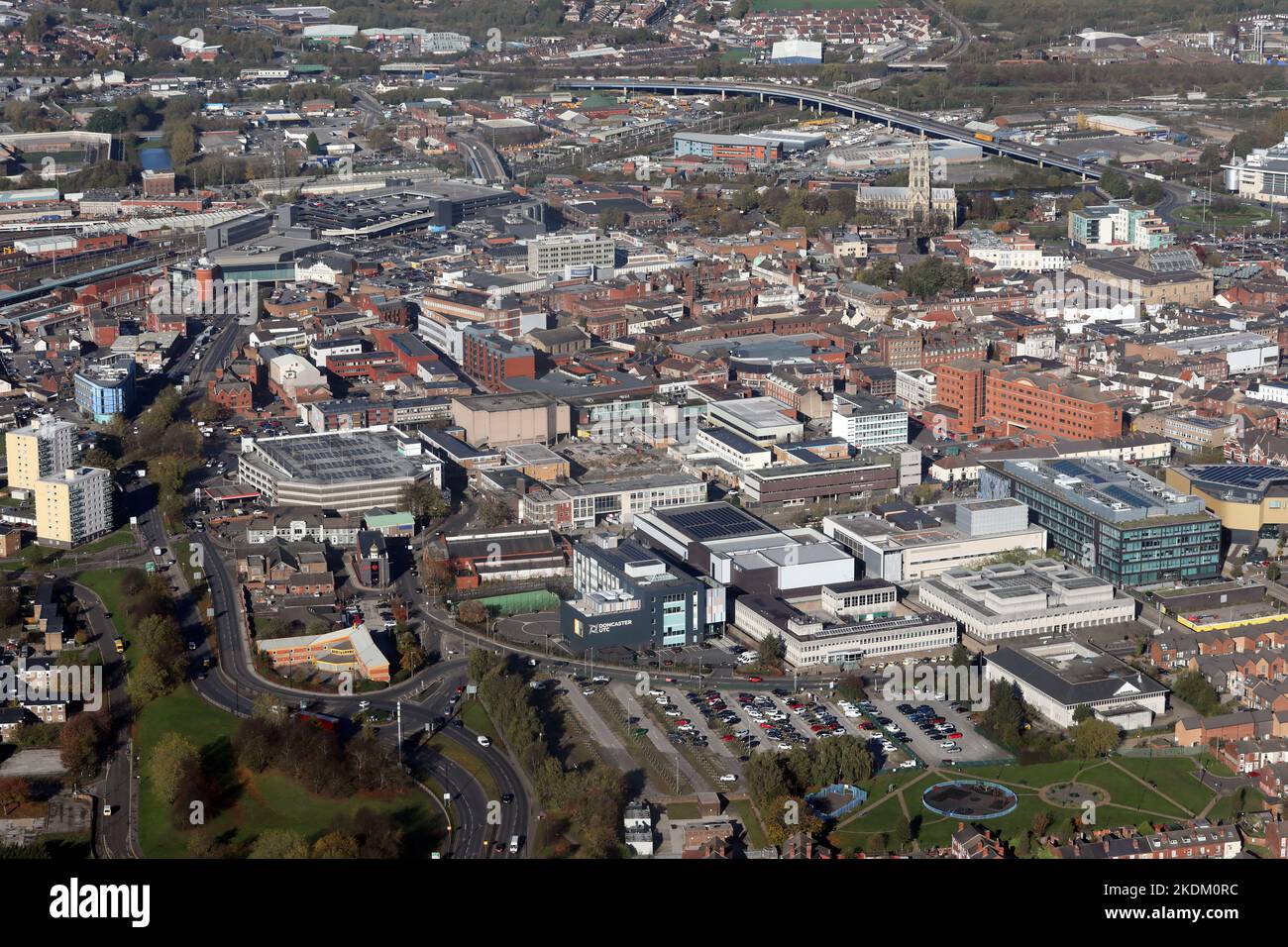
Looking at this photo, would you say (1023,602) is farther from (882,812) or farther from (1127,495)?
(882,812)

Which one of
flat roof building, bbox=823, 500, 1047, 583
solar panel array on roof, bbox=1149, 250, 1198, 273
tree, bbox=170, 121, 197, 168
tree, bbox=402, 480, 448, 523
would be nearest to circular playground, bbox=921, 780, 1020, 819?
flat roof building, bbox=823, 500, 1047, 583

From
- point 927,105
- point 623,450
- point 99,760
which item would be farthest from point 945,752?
point 927,105

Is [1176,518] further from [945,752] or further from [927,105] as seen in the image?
[927,105]

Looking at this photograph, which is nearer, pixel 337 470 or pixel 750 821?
pixel 750 821

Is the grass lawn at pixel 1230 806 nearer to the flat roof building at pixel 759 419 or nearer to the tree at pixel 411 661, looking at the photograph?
the tree at pixel 411 661

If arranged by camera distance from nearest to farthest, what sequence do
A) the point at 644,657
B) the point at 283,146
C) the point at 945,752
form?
the point at 945,752
the point at 644,657
the point at 283,146

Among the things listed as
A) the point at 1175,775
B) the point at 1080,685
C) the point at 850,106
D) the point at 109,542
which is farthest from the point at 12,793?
the point at 850,106
